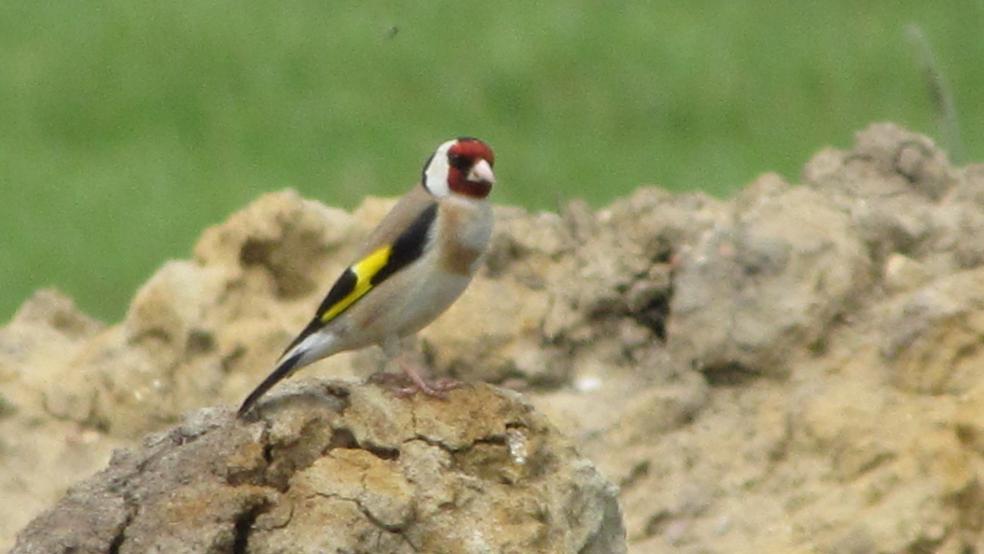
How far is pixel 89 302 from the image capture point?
49.3 ft

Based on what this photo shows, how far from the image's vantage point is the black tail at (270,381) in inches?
254

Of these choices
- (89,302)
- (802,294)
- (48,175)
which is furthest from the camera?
(48,175)

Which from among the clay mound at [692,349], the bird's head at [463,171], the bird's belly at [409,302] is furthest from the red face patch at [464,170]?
the clay mound at [692,349]

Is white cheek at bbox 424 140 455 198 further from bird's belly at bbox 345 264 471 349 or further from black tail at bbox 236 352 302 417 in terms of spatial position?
black tail at bbox 236 352 302 417

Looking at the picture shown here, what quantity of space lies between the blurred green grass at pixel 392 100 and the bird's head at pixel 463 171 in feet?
25.2

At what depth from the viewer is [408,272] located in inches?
295

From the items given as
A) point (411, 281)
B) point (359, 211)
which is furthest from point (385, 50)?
point (411, 281)

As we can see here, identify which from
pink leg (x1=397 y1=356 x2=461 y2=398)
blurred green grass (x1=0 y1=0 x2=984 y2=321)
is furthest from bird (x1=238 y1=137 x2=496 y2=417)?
blurred green grass (x1=0 y1=0 x2=984 y2=321)

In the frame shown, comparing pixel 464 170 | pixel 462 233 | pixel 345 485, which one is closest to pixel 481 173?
pixel 464 170

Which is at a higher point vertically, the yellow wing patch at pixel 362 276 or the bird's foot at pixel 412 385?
the yellow wing patch at pixel 362 276

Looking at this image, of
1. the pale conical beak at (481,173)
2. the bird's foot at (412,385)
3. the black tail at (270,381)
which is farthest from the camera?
the pale conical beak at (481,173)

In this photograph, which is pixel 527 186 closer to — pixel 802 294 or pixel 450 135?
pixel 450 135

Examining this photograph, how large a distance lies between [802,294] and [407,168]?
27.9 ft

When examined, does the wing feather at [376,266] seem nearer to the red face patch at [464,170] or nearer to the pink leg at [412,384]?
the red face patch at [464,170]
